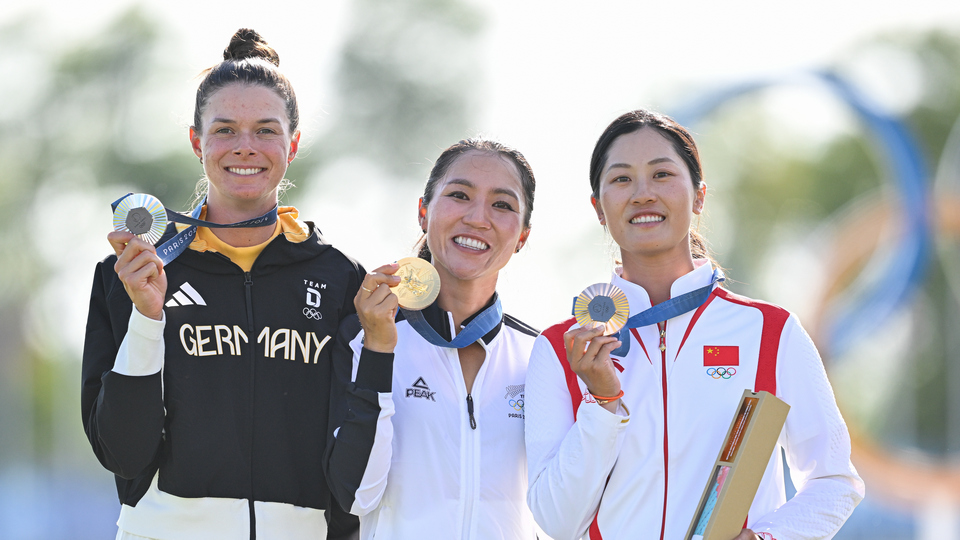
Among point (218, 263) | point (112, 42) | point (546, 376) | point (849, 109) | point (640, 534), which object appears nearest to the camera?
point (640, 534)

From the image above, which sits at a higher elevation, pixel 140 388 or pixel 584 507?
pixel 140 388

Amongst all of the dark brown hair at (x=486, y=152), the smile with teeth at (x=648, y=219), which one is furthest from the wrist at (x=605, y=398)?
the dark brown hair at (x=486, y=152)

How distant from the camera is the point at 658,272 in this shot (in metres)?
4.05

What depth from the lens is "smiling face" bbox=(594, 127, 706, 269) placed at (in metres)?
3.92

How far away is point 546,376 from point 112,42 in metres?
26.2

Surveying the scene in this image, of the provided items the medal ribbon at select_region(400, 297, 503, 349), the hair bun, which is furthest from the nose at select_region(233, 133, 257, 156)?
the medal ribbon at select_region(400, 297, 503, 349)

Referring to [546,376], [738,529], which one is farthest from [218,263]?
[738,529]

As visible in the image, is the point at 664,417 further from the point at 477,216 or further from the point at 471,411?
the point at 477,216

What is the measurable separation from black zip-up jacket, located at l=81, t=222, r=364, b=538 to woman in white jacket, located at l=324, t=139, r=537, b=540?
0.65ft

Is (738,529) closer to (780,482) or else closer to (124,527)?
(780,482)

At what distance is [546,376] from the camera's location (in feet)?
12.6

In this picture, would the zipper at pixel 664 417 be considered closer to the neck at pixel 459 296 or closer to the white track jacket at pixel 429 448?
the white track jacket at pixel 429 448

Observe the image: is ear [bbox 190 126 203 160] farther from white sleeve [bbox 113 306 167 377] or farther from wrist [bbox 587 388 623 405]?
wrist [bbox 587 388 623 405]

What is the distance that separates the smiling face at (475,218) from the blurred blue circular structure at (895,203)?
42.1ft
